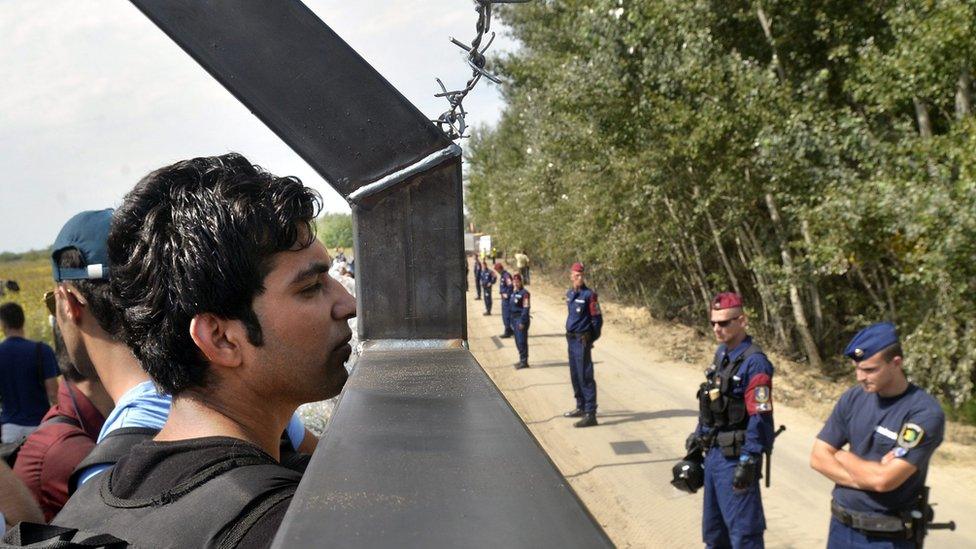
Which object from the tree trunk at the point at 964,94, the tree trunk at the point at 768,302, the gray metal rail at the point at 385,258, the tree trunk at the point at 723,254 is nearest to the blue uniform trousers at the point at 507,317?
the tree trunk at the point at 723,254

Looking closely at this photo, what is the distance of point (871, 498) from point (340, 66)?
13.1ft

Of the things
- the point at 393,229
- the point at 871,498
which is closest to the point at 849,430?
the point at 871,498

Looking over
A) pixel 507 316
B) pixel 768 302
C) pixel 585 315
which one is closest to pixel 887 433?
pixel 585 315

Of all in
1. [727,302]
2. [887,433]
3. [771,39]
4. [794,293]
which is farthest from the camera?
[794,293]

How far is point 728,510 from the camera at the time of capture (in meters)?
5.32

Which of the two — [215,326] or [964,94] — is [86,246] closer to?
[215,326]

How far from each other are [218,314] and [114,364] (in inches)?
50.2

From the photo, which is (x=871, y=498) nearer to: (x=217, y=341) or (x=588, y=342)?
(x=217, y=341)

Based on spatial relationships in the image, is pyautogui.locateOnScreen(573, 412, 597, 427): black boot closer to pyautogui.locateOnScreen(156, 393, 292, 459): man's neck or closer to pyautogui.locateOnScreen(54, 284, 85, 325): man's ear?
pyautogui.locateOnScreen(54, 284, 85, 325): man's ear

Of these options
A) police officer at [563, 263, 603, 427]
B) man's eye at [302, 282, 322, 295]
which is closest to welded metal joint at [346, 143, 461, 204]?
man's eye at [302, 282, 322, 295]

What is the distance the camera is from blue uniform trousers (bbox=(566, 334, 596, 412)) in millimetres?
10500

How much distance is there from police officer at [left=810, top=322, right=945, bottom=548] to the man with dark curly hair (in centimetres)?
362

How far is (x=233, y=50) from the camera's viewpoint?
4.36ft

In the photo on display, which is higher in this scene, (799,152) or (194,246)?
(799,152)
